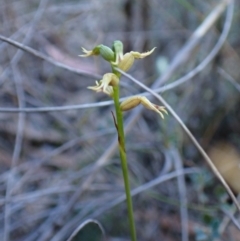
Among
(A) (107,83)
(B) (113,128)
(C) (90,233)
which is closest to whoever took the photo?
(A) (107,83)

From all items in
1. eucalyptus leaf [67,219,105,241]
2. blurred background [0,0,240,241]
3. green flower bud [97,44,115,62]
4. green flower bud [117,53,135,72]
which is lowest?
eucalyptus leaf [67,219,105,241]

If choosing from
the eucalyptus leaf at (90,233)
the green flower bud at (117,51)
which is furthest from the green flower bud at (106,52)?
the eucalyptus leaf at (90,233)

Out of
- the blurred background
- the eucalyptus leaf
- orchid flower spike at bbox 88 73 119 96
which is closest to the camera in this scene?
orchid flower spike at bbox 88 73 119 96

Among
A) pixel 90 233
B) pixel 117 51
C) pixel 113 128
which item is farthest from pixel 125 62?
pixel 113 128

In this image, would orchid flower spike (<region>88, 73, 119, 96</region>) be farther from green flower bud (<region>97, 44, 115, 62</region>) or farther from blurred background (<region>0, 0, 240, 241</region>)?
blurred background (<region>0, 0, 240, 241</region>)

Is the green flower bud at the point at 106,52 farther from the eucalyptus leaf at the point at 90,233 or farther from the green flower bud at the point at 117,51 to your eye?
the eucalyptus leaf at the point at 90,233

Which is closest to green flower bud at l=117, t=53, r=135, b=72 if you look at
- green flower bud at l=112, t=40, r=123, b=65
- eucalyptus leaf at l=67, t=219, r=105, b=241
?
green flower bud at l=112, t=40, r=123, b=65

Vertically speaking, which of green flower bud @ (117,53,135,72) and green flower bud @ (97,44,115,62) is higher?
green flower bud @ (97,44,115,62)

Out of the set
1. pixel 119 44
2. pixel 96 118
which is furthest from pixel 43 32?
pixel 119 44

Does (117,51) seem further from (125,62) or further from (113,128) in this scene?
(113,128)
